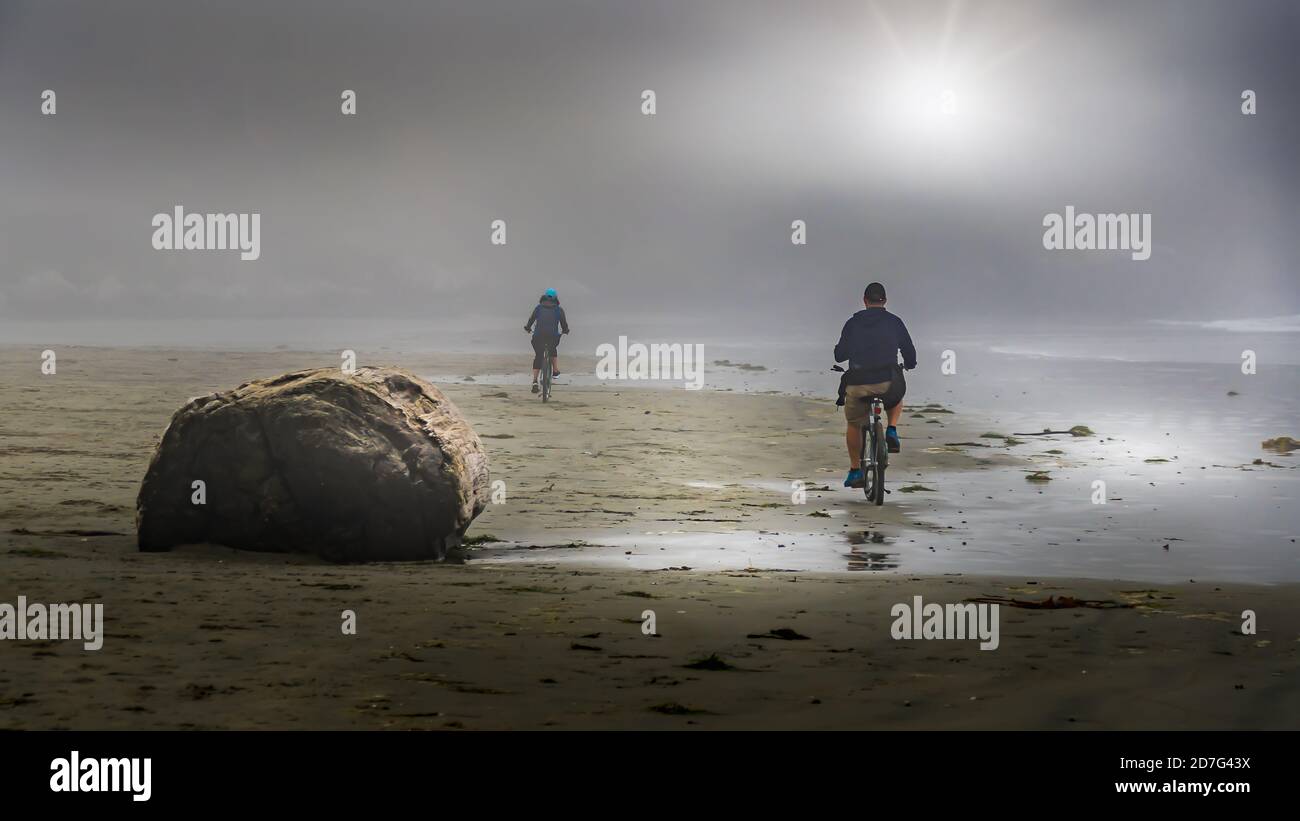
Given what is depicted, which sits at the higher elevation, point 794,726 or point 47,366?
point 47,366

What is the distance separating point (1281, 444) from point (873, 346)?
6.88 metres

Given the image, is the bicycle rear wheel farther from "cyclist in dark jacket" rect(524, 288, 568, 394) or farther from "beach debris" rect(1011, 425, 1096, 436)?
"cyclist in dark jacket" rect(524, 288, 568, 394)

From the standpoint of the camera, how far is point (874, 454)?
1355cm

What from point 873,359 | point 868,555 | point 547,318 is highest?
point 547,318

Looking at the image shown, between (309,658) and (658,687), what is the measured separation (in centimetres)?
164

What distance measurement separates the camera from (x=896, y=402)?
1459cm

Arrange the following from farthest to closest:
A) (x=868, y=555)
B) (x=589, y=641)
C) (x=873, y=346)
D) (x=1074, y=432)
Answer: (x=1074, y=432)
(x=873, y=346)
(x=868, y=555)
(x=589, y=641)

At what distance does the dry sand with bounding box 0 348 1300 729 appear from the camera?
5.53 m

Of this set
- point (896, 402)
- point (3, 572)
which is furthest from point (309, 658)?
point (896, 402)

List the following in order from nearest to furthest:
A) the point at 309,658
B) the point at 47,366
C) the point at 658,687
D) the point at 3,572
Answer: the point at 658,687 → the point at 309,658 → the point at 3,572 → the point at 47,366

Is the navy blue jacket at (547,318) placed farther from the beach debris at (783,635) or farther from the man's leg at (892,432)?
the beach debris at (783,635)

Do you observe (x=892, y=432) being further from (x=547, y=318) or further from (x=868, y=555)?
(x=547, y=318)

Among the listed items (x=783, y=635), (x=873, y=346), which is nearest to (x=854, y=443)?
(x=873, y=346)
